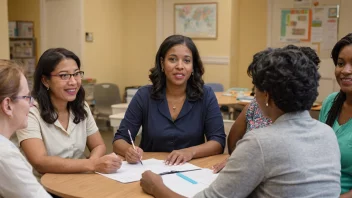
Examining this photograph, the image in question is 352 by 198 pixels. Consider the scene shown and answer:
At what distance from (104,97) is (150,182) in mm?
5262

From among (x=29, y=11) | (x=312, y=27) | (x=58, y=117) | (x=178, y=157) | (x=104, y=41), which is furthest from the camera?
(x=104, y=41)

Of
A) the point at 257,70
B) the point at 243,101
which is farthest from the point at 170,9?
the point at 257,70

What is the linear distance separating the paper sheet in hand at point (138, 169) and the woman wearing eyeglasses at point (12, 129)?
18.2 inches

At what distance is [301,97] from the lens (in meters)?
1.38

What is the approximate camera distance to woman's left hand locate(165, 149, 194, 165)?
2197 mm

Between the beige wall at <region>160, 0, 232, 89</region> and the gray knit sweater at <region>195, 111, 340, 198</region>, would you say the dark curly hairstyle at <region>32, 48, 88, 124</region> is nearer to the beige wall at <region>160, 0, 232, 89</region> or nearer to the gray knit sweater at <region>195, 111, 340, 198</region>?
the gray knit sweater at <region>195, 111, 340, 198</region>

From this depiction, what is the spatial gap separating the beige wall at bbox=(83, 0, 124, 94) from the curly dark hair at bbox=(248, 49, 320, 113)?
5.86m

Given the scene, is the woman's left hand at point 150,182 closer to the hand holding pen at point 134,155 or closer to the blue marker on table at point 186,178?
the blue marker on table at point 186,178

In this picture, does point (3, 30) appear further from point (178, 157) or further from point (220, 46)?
point (178, 157)

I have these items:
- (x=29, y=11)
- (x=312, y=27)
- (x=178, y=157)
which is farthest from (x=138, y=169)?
(x=29, y=11)

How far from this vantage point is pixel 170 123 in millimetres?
2570

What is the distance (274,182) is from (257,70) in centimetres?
38

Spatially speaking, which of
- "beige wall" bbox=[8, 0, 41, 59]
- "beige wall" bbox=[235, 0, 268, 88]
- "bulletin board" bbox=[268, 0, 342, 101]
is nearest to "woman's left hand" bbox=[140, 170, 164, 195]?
"bulletin board" bbox=[268, 0, 342, 101]

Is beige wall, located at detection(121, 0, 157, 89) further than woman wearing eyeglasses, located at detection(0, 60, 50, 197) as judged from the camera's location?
Yes
